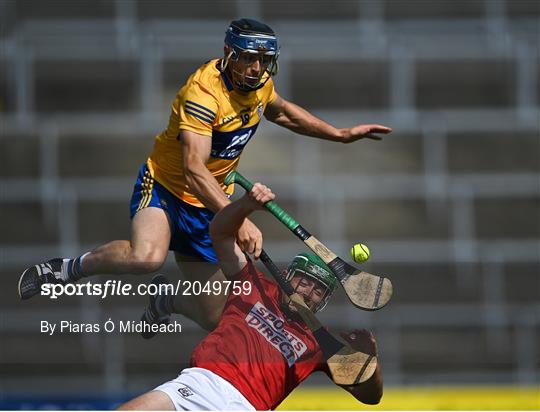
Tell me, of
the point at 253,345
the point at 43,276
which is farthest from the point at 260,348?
the point at 43,276

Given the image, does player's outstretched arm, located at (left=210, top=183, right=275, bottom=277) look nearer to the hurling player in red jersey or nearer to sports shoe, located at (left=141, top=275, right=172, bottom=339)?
the hurling player in red jersey

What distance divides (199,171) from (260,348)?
22.1 inches

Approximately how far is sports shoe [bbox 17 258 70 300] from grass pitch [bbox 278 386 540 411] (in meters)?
1.06

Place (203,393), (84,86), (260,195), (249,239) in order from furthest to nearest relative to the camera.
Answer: (84,86)
(249,239)
(203,393)
(260,195)

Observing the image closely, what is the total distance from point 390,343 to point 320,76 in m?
1.83

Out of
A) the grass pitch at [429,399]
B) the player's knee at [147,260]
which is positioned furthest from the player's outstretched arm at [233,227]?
the grass pitch at [429,399]

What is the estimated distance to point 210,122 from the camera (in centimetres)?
379

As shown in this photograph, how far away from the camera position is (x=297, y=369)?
366 centimetres

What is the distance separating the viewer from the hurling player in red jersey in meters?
3.51

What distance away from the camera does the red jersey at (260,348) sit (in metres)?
3.59

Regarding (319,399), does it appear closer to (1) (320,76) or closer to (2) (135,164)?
(2) (135,164)

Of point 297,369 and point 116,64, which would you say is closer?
point 297,369

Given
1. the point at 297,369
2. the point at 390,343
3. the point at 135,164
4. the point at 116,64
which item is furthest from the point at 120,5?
the point at 297,369

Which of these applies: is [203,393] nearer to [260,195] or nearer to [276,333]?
[276,333]
